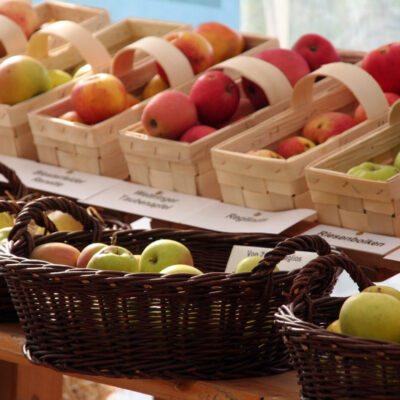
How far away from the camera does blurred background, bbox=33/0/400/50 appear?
153 inches

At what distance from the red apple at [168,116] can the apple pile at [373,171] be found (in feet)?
1.40

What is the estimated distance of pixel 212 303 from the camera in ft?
4.15

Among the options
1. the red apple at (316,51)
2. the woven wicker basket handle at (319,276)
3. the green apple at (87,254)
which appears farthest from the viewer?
the red apple at (316,51)

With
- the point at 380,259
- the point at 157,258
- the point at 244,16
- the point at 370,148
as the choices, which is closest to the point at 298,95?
the point at 370,148

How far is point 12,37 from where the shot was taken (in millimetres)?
2527

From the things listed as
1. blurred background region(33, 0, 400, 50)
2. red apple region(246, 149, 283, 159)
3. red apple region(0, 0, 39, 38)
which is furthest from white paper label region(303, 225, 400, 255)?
blurred background region(33, 0, 400, 50)

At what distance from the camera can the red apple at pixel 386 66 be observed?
2.08 m

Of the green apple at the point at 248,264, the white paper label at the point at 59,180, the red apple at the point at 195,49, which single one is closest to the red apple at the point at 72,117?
the white paper label at the point at 59,180

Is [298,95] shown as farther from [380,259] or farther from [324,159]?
[380,259]

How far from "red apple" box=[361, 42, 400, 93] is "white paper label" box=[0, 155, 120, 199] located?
630mm

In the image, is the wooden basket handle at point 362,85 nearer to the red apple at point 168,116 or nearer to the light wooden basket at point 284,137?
the light wooden basket at point 284,137

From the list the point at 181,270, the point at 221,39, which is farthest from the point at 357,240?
the point at 221,39

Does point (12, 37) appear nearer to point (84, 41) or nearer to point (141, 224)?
point (84, 41)

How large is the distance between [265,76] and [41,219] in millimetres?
691
